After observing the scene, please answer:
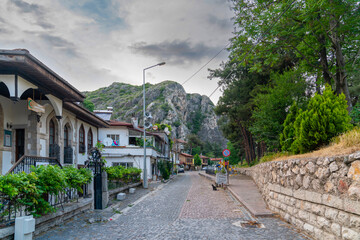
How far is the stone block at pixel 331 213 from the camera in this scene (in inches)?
207

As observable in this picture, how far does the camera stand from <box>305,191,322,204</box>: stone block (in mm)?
5943

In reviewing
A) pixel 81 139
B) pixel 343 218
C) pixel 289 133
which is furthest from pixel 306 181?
pixel 81 139

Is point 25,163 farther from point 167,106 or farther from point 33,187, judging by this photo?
point 167,106

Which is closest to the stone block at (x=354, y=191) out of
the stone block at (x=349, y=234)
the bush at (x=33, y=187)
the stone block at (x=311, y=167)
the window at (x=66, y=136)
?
the stone block at (x=349, y=234)

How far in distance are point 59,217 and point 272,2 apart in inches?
515

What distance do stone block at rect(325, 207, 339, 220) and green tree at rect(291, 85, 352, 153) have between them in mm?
2990

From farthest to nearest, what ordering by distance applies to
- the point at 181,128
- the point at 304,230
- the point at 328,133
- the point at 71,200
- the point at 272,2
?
the point at 181,128 < the point at 272,2 < the point at 71,200 < the point at 328,133 < the point at 304,230

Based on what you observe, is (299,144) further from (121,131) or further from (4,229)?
(121,131)

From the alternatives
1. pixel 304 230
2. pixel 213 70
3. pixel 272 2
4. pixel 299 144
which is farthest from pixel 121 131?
pixel 304 230

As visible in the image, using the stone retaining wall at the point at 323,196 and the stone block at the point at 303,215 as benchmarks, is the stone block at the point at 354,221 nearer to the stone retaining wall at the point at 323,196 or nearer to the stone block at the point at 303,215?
the stone retaining wall at the point at 323,196

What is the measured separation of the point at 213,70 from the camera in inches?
1204

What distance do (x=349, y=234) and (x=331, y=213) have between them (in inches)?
27.5

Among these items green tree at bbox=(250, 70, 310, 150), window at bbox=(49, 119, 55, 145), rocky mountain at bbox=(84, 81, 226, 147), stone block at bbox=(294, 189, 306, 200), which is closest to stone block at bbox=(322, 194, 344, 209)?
stone block at bbox=(294, 189, 306, 200)

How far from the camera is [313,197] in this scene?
6.25 m
